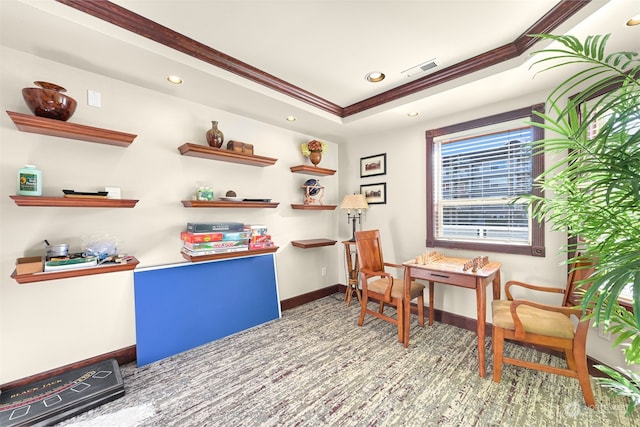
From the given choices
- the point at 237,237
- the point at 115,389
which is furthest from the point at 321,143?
the point at 115,389

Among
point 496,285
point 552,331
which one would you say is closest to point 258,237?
point 496,285

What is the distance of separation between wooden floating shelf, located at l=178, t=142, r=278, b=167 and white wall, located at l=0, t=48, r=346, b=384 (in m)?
0.11

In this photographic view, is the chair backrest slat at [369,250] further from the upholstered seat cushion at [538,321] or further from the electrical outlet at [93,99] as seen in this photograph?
the electrical outlet at [93,99]

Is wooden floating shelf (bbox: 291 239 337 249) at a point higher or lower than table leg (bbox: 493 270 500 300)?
higher

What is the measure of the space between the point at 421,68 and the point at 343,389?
2761mm

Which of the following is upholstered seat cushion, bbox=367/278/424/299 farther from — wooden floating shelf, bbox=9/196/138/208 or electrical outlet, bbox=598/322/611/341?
wooden floating shelf, bbox=9/196/138/208

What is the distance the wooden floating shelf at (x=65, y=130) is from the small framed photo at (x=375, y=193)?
9.20 ft

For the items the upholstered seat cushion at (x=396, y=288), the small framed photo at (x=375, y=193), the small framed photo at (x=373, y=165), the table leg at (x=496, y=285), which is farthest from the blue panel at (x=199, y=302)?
the table leg at (x=496, y=285)

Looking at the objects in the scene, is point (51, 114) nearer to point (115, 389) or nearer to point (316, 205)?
point (115, 389)

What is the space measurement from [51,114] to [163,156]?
30.9 inches

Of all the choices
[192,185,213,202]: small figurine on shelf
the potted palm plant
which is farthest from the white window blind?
[192,185,213,202]: small figurine on shelf

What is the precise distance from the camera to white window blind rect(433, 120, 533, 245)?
256 cm

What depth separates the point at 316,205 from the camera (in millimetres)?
3600

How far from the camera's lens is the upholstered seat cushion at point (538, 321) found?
1819 mm
